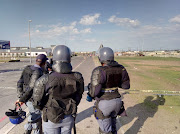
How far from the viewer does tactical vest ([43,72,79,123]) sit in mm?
1950

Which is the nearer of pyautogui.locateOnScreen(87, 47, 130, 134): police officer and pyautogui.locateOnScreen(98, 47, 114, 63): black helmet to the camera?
pyautogui.locateOnScreen(87, 47, 130, 134): police officer

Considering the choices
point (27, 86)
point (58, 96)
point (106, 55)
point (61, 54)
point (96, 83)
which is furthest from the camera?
point (27, 86)

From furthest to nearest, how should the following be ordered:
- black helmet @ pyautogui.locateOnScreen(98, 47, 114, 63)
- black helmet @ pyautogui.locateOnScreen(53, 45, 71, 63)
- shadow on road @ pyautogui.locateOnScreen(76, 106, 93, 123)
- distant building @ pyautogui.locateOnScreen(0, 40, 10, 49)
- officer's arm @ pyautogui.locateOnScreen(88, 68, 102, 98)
Answer: distant building @ pyautogui.locateOnScreen(0, 40, 10, 49) < shadow on road @ pyautogui.locateOnScreen(76, 106, 93, 123) < black helmet @ pyautogui.locateOnScreen(98, 47, 114, 63) < officer's arm @ pyautogui.locateOnScreen(88, 68, 102, 98) < black helmet @ pyautogui.locateOnScreen(53, 45, 71, 63)

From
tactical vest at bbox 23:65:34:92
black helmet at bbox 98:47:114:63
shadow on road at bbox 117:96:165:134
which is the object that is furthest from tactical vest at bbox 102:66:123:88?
shadow on road at bbox 117:96:165:134

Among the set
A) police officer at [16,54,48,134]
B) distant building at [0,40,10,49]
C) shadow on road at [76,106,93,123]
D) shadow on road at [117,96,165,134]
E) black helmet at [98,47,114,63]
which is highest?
distant building at [0,40,10,49]

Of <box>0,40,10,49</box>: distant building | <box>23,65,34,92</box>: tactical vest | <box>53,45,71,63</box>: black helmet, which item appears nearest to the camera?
<box>53,45,71,63</box>: black helmet

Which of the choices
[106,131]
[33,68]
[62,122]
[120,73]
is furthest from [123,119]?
[33,68]

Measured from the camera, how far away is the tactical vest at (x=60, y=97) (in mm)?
1950

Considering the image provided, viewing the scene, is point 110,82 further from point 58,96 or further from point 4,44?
point 4,44

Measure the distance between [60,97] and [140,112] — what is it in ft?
12.5

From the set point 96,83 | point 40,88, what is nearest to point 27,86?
point 40,88

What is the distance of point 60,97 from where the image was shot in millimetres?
2004

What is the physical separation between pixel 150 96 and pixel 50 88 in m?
6.08

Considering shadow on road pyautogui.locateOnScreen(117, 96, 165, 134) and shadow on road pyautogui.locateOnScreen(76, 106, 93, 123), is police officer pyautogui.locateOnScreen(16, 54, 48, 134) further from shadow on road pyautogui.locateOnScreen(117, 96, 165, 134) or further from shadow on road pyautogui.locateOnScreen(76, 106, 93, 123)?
shadow on road pyautogui.locateOnScreen(117, 96, 165, 134)
